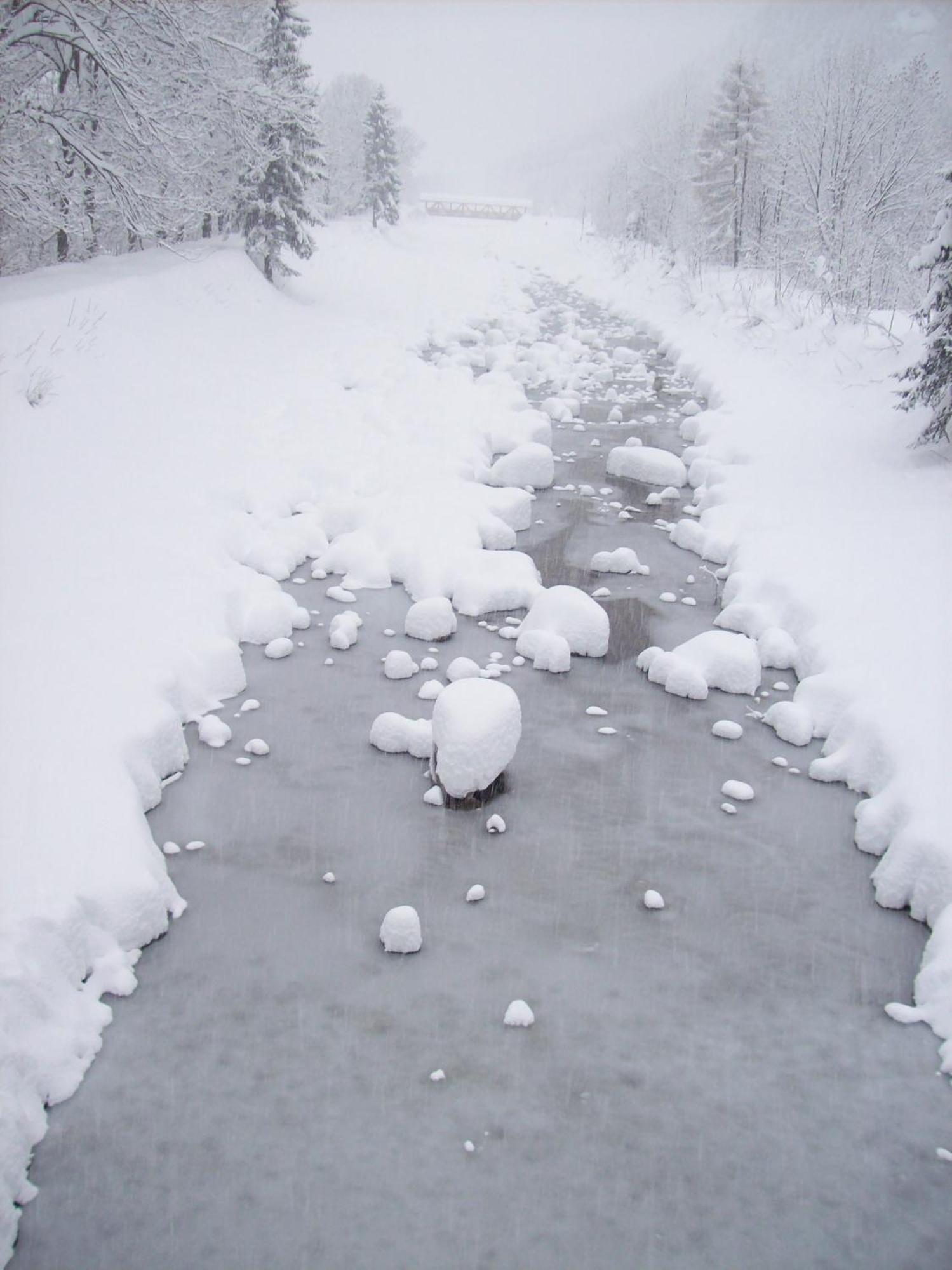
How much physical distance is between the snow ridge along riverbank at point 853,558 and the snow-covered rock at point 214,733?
12.9 ft

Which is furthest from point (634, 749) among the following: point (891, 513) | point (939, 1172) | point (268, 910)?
point (891, 513)

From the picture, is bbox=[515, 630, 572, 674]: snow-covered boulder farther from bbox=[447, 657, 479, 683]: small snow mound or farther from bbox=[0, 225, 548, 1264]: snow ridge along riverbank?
bbox=[0, 225, 548, 1264]: snow ridge along riverbank

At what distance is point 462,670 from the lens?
22.6 feet

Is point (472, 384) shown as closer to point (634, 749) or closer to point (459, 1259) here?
point (634, 749)

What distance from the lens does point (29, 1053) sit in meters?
3.62

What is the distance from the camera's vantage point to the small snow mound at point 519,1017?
406 cm

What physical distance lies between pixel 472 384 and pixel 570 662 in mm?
9516

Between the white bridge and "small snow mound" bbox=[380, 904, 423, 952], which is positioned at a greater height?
the white bridge

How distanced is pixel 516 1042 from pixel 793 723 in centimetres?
339

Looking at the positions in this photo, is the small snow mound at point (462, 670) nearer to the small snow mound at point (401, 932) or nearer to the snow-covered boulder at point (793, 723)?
the snow-covered boulder at point (793, 723)

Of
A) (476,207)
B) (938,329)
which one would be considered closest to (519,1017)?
(938,329)

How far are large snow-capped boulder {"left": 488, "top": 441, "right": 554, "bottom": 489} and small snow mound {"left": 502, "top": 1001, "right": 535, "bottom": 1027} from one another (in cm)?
836

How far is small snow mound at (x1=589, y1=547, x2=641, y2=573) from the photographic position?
923 centimetres

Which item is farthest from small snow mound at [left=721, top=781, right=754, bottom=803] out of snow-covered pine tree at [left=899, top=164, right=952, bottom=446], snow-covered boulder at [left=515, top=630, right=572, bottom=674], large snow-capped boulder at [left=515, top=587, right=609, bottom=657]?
snow-covered pine tree at [left=899, top=164, right=952, bottom=446]
